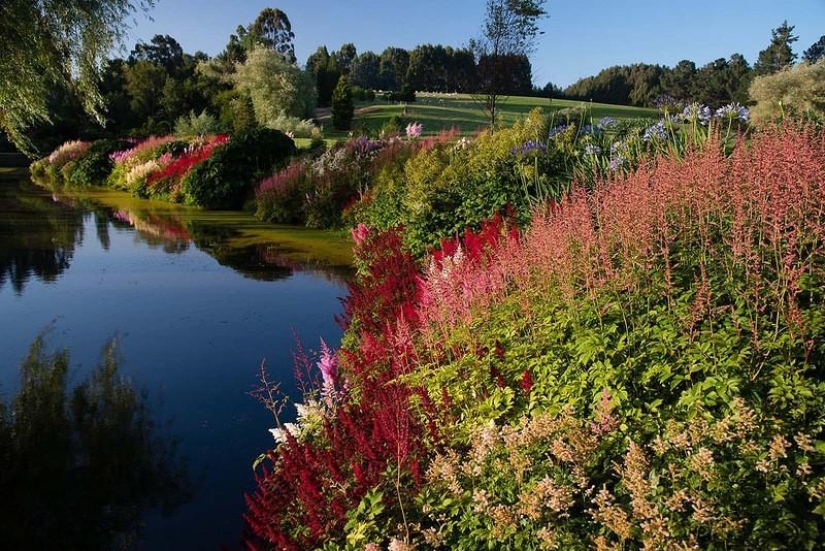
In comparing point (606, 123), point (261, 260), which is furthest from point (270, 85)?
point (606, 123)

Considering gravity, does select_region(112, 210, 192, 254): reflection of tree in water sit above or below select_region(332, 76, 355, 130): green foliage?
below

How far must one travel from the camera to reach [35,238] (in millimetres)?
13484

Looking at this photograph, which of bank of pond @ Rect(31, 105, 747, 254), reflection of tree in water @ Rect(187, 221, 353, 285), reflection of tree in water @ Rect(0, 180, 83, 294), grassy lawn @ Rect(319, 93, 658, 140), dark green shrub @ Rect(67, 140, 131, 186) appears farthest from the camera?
grassy lawn @ Rect(319, 93, 658, 140)

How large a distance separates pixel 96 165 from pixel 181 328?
25573 mm

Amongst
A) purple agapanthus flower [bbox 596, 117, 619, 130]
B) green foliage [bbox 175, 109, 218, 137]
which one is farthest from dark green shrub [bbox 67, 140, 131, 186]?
purple agapanthus flower [bbox 596, 117, 619, 130]

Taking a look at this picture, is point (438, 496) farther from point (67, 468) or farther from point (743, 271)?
point (67, 468)

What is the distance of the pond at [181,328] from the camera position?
13.3 ft

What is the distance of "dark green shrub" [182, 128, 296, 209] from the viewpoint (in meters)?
18.9

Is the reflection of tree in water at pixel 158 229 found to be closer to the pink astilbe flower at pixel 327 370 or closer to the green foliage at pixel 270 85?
the pink astilbe flower at pixel 327 370

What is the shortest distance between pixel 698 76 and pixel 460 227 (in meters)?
57.3

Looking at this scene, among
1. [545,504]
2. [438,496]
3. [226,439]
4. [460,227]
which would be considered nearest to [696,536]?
[545,504]

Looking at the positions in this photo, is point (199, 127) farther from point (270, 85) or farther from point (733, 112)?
point (733, 112)

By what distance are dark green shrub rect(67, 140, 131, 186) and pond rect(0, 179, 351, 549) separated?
1437cm

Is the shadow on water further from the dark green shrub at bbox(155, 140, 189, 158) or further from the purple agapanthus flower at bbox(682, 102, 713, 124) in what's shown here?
the purple agapanthus flower at bbox(682, 102, 713, 124)
